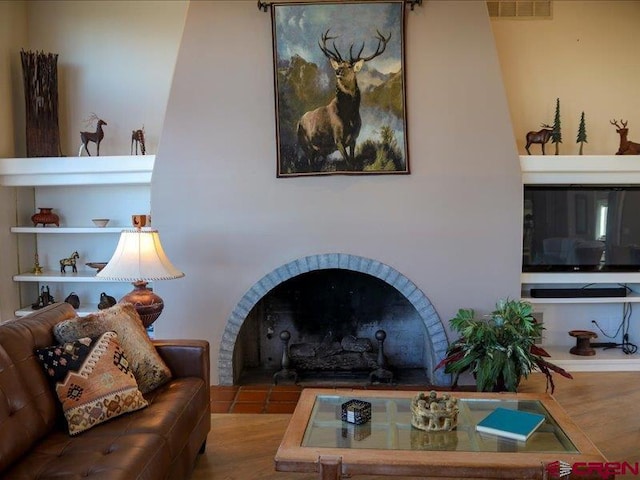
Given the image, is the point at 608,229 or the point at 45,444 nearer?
the point at 45,444

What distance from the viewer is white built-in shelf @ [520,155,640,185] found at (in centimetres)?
390

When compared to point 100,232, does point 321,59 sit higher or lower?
higher

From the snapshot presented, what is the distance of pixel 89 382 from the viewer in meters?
2.26

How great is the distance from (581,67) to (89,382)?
13.8ft

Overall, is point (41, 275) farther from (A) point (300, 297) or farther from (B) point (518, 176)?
(B) point (518, 176)

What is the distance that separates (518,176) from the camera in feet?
12.6

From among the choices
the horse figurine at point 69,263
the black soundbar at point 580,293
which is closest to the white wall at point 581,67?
the black soundbar at point 580,293

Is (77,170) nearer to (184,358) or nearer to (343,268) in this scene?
(184,358)

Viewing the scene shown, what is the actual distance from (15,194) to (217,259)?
1.84 meters

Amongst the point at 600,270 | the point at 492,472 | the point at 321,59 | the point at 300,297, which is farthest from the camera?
the point at 300,297

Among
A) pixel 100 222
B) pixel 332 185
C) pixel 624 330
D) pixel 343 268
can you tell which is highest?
pixel 332 185

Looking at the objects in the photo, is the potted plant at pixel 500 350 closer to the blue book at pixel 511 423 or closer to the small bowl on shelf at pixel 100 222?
the blue book at pixel 511 423

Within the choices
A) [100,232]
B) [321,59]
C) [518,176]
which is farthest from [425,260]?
Answer: [100,232]

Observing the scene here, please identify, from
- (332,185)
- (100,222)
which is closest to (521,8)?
(332,185)
